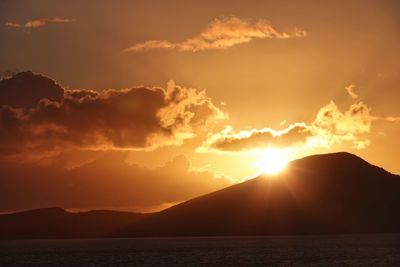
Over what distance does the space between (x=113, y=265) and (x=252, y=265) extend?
1744 inches

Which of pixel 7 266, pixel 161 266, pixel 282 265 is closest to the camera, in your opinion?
pixel 282 265

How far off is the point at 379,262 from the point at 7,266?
114 metres

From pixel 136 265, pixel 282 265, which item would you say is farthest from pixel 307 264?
pixel 136 265

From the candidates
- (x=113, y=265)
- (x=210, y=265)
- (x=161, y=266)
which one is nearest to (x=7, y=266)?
(x=113, y=265)

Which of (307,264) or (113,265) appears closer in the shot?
(307,264)

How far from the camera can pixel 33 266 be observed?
7362 inches

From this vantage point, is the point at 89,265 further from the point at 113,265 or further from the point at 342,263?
the point at 342,263

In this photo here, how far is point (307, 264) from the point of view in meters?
163

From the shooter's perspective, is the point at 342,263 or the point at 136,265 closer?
the point at 342,263

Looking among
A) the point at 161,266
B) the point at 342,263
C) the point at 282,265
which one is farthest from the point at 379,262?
the point at 161,266

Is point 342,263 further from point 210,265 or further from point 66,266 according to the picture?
point 66,266

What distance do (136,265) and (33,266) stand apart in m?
35.2

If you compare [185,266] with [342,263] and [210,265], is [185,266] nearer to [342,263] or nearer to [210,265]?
[210,265]

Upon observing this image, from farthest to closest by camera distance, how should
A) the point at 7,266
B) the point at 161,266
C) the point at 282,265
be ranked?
the point at 7,266, the point at 161,266, the point at 282,265
